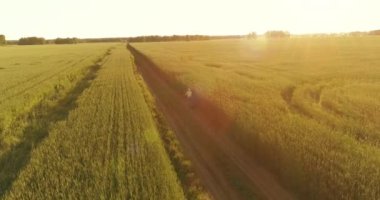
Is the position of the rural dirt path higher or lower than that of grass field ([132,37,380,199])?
lower

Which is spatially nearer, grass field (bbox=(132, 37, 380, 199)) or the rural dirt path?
grass field (bbox=(132, 37, 380, 199))

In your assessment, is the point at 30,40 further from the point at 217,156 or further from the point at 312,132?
the point at 312,132

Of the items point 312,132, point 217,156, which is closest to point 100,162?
point 217,156

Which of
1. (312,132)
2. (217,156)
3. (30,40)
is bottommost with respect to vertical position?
(30,40)

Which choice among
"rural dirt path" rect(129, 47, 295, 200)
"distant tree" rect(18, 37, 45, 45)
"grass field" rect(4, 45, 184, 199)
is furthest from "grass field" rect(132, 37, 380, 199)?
"distant tree" rect(18, 37, 45, 45)

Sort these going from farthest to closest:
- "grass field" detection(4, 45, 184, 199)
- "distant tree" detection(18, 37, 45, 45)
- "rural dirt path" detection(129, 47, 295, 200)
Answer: "distant tree" detection(18, 37, 45, 45) → "rural dirt path" detection(129, 47, 295, 200) → "grass field" detection(4, 45, 184, 199)

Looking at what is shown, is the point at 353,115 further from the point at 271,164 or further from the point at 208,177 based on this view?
the point at 208,177

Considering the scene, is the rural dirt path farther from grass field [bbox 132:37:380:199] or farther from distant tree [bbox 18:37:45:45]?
distant tree [bbox 18:37:45:45]
